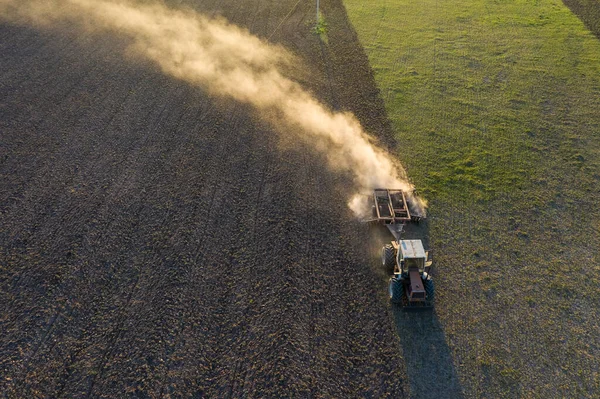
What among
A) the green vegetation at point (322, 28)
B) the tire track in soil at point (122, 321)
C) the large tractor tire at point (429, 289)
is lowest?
the tire track in soil at point (122, 321)

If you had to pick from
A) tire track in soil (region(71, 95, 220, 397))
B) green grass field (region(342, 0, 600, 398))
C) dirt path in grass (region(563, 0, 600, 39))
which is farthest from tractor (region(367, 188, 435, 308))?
dirt path in grass (region(563, 0, 600, 39))

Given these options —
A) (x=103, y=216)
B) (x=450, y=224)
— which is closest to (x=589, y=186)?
(x=450, y=224)

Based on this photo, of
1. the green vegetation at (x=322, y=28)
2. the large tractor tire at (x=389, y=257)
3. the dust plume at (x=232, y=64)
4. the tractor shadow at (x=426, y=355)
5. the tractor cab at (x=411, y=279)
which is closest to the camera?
the tractor shadow at (x=426, y=355)

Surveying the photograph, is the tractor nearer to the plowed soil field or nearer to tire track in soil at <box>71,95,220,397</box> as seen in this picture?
the plowed soil field

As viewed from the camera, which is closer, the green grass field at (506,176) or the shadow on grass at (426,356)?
the shadow on grass at (426,356)

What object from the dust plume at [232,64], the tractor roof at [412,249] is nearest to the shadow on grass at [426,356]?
the tractor roof at [412,249]

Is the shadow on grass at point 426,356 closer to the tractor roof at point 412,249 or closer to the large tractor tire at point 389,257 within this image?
the large tractor tire at point 389,257
